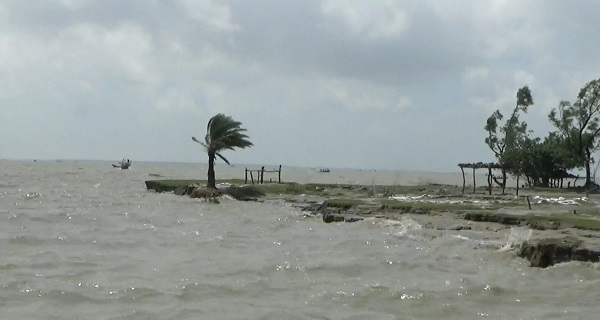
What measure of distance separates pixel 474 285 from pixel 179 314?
5.82 meters

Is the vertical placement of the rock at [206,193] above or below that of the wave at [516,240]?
above

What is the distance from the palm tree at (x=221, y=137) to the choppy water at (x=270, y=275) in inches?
732

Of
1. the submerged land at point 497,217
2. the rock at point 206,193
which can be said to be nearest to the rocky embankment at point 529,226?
the submerged land at point 497,217

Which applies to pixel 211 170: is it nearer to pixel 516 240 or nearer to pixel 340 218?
pixel 340 218

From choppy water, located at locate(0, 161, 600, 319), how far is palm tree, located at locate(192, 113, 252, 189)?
61.0ft

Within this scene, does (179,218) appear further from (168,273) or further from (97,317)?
(97,317)

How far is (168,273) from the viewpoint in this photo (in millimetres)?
12766

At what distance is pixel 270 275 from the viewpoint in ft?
42.7

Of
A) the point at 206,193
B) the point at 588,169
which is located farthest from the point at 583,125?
the point at 206,193

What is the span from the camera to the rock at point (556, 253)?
48.3 feet

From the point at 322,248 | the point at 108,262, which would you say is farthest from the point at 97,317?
the point at 322,248

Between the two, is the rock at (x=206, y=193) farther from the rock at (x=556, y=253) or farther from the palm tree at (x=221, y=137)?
the rock at (x=556, y=253)

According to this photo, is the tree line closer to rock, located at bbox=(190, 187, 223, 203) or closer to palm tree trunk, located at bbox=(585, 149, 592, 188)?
palm tree trunk, located at bbox=(585, 149, 592, 188)

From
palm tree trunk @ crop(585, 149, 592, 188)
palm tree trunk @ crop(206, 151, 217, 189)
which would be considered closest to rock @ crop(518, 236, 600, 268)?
palm tree trunk @ crop(206, 151, 217, 189)
